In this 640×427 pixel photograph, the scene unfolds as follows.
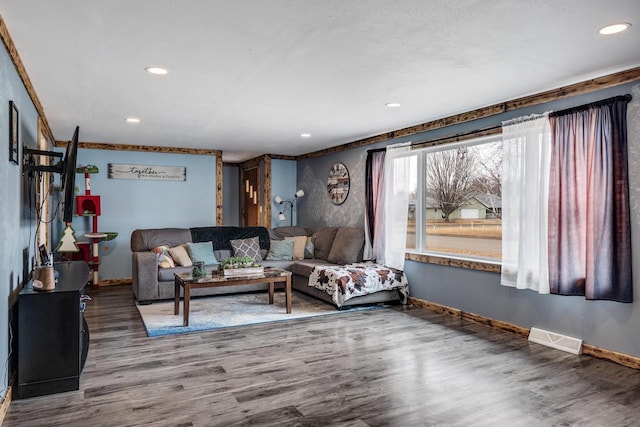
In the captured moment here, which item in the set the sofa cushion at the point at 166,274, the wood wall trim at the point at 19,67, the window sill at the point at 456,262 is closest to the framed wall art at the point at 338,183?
the window sill at the point at 456,262

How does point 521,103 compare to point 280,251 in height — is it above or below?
above

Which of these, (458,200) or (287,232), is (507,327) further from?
(287,232)

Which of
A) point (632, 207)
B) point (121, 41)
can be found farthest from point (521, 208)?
point (121, 41)

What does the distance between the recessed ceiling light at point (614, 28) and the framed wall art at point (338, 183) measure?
460cm

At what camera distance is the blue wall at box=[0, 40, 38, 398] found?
8.32ft

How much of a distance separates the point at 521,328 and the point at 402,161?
2.52 meters

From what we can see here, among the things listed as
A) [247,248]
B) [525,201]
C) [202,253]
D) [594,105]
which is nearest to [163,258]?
[202,253]

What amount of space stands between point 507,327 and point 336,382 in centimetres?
218

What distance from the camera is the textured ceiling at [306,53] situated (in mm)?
2348

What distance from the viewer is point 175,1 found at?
7.33 feet

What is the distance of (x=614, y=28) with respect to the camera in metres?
2.55

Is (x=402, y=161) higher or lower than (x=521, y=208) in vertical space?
higher

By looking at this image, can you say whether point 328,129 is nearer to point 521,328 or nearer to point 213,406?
point 521,328

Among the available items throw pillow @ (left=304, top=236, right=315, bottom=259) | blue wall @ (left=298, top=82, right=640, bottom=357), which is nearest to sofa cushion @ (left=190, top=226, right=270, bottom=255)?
throw pillow @ (left=304, top=236, right=315, bottom=259)
